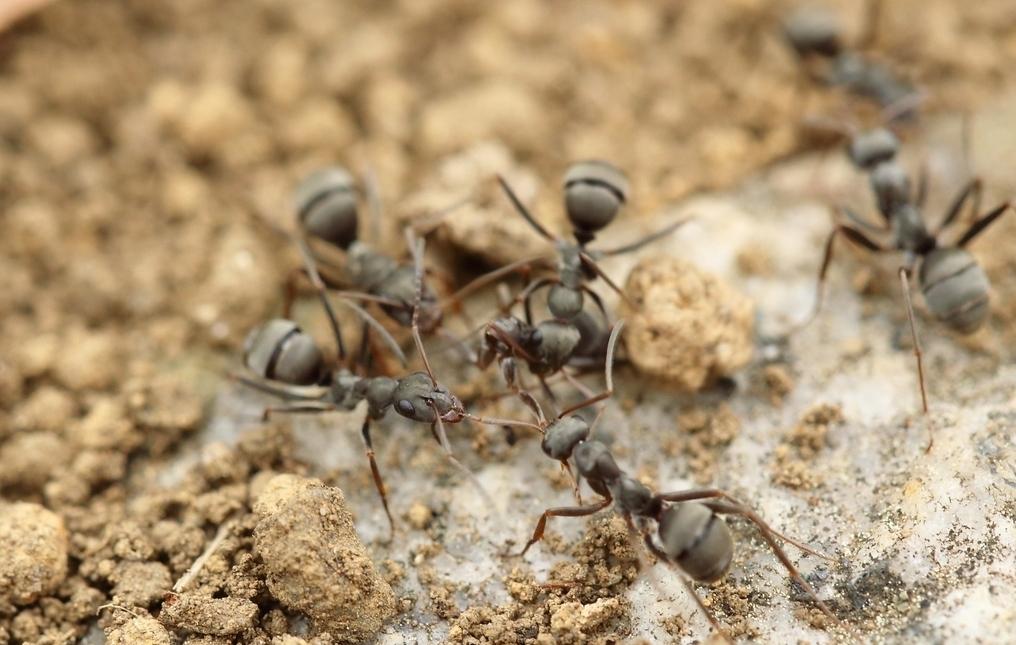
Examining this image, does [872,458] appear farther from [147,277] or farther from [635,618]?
[147,277]

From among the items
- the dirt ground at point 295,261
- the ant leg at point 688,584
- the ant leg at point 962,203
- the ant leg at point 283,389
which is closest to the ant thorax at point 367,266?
the dirt ground at point 295,261

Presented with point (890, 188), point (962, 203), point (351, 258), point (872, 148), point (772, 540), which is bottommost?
point (772, 540)

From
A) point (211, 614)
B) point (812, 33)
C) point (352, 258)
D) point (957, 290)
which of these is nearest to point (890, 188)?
point (957, 290)

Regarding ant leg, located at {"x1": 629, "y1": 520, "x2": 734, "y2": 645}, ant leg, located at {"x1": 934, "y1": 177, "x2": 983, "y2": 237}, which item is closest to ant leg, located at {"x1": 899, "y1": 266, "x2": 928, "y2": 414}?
ant leg, located at {"x1": 934, "y1": 177, "x2": 983, "y2": 237}

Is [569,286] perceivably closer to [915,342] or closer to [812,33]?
[915,342]

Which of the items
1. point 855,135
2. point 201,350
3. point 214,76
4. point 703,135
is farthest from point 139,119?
point 855,135
